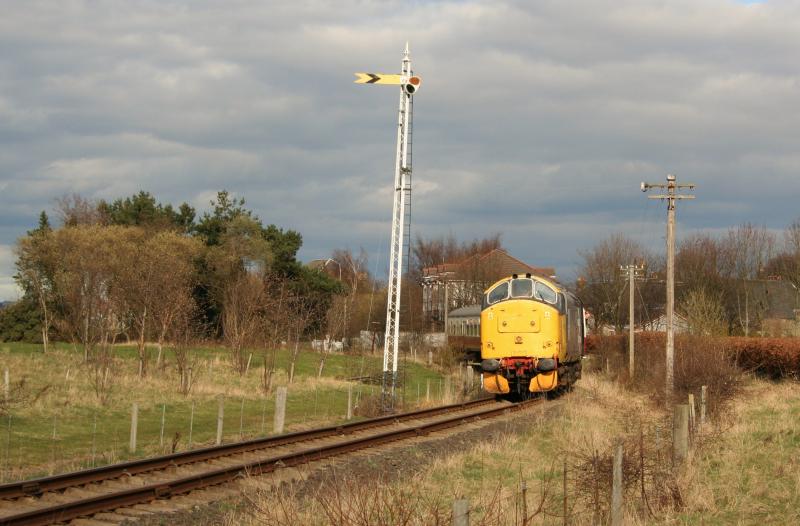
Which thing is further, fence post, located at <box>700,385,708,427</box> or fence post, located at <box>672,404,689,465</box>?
fence post, located at <box>700,385,708,427</box>

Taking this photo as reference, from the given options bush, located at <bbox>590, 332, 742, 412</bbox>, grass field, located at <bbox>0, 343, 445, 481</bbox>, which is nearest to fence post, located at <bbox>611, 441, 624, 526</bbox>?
grass field, located at <bbox>0, 343, 445, 481</bbox>

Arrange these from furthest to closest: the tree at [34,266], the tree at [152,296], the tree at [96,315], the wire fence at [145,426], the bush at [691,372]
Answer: the tree at [34,266] → the tree at [152,296] → the tree at [96,315] → the bush at [691,372] → the wire fence at [145,426]

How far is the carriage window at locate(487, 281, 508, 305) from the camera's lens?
91.5 ft

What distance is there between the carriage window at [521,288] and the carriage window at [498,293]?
295 millimetres

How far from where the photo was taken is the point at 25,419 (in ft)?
72.5

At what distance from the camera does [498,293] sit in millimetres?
28141

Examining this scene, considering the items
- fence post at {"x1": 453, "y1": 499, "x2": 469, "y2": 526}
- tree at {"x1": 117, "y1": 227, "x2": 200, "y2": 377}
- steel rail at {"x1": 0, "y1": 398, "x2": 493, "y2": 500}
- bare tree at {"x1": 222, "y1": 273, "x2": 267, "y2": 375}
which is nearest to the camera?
fence post at {"x1": 453, "y1": 499, "x2": 469, "y2": 526}

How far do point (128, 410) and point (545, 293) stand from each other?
1256 centimetres

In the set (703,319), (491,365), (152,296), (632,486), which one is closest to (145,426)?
(491,365)

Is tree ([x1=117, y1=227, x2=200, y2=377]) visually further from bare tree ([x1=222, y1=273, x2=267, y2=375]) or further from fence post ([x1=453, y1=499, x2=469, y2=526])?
fence post ([x1=453, y1=499, x2=469, y2=526])

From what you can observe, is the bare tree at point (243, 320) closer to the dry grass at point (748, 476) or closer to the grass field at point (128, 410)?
the grass field at point (128, 410)

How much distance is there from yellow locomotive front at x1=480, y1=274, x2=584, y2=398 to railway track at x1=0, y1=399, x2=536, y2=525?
7246 millimetres

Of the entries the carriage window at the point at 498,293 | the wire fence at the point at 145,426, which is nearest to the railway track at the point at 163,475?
the wire fence at the point at 145,426

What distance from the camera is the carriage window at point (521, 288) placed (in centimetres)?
2736
